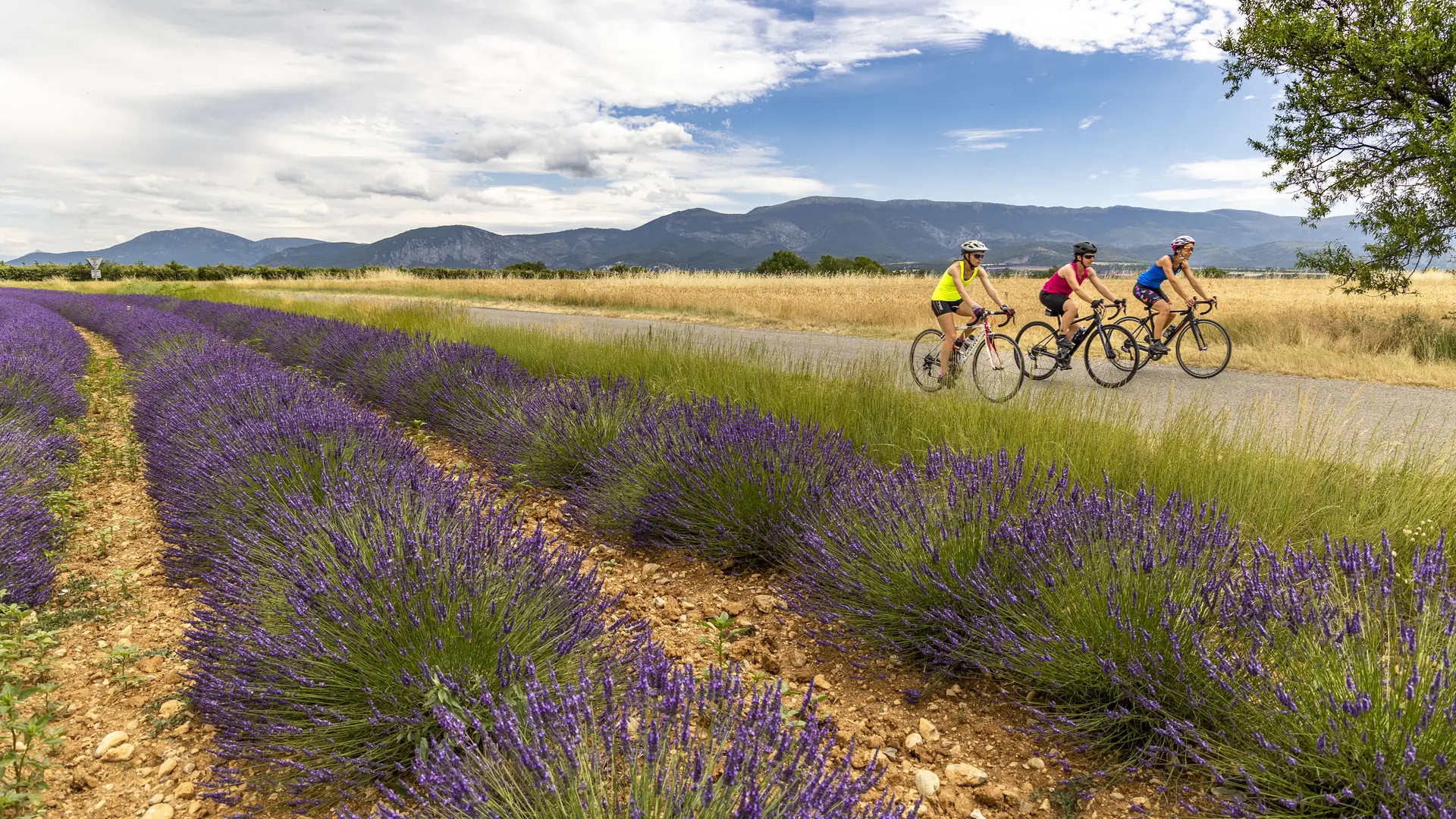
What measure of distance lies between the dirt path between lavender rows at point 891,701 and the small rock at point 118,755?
4.88 ft

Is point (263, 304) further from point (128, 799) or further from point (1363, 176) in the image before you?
point (1363, 176)

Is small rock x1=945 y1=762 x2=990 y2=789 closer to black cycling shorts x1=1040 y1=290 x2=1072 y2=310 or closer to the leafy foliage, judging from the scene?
black cycling shorts x1=1040 y1=290 x2=1072 y2=310

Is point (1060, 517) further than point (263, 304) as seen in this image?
No

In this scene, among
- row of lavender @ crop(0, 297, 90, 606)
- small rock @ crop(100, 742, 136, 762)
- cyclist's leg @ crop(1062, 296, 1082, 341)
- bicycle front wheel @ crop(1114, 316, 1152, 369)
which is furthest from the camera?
bicycle front wheel @ crop(1114, 316, 1152, 369)

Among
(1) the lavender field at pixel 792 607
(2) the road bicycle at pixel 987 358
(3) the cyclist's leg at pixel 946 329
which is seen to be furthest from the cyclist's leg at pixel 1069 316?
(1) the lavender field at pixel 792 607

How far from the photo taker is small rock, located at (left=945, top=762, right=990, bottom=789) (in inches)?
85.5

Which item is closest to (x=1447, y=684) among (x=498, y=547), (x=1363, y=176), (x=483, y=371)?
(x=498, y=547)

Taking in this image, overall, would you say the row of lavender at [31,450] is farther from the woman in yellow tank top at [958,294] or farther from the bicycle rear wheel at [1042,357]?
the bicycle rear wheel at [1042,357]

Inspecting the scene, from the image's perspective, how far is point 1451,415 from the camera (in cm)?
706

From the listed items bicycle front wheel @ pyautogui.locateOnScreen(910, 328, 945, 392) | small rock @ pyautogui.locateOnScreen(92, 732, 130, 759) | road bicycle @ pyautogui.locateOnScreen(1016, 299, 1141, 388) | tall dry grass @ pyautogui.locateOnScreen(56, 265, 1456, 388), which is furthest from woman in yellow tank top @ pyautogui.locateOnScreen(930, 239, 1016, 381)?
small rock @ pyautogui.locateOnScreen(92, 732, 130, 759)

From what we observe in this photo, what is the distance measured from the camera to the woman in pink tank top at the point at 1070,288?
8.75 m

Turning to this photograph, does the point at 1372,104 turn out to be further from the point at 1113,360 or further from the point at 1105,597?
the point at 1105,597

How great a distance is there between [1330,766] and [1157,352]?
30.8 ft

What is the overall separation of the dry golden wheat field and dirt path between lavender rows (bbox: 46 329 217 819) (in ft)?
41.5
